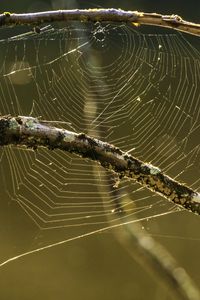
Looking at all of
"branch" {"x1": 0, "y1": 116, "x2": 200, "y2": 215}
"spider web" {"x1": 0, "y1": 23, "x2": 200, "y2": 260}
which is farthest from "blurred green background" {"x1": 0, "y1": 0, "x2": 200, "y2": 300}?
"branch" {"x1": 0, "y1": 116, "x2": 200, "y2": 215}

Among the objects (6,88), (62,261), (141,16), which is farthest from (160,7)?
(141,16)

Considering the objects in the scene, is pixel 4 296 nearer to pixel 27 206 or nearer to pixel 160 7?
pixel 27 206

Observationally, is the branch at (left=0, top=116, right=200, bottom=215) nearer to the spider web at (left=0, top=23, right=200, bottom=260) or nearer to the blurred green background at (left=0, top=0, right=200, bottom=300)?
the spider web at (left=0, top=23, right=200, bottom=260)

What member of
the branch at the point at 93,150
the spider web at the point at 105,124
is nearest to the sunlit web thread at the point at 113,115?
the spider web at the point at 105,124

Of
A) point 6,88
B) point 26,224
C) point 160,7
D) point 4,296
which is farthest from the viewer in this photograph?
point 160,7

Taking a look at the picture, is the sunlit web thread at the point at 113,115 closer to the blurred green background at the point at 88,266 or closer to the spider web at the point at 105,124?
the spider web at the point at 105,124
